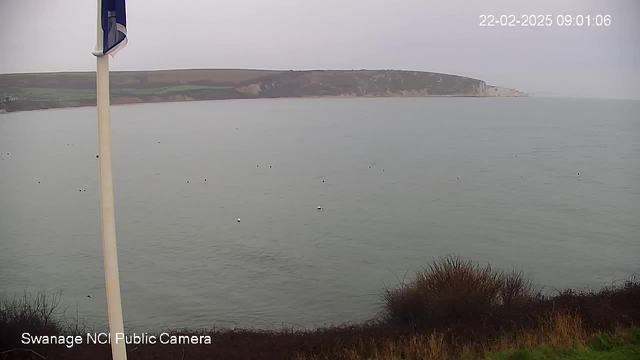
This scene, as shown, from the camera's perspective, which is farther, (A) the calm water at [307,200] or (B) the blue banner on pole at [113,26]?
(A) the calm water at [307,200]

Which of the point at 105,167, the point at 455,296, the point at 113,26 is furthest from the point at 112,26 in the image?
the point at 455,296

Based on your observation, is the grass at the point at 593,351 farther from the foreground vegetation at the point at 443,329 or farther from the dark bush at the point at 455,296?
the dark bush at the point at 455,296

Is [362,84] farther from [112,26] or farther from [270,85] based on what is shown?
[112,26]

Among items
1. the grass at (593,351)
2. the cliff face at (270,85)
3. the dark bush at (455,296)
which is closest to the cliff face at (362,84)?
the cliff face at (270,85)

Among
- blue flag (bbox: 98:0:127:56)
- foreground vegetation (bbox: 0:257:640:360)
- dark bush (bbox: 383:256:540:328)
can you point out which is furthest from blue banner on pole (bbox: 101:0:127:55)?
dark bush (bbox: 383:256:540:328)

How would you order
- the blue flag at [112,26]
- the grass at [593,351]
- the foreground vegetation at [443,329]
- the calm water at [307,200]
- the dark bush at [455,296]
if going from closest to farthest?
the blue flag at [112,26] → the grass at [593,351] → the foreground vegetation at [443,329] → the dark bush at [455,296] → the calm water at [307,200]

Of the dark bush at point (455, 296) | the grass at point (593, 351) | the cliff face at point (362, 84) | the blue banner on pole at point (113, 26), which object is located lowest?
the grass at point (593, 351)

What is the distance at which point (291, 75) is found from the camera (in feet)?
19.6

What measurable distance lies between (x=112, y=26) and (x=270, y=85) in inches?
147

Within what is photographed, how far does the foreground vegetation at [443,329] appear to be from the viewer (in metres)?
3.73

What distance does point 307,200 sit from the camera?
5980 mm

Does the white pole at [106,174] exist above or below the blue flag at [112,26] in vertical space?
below

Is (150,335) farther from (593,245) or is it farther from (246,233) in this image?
(593,245)

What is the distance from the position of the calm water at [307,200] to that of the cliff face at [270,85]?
0.13m
